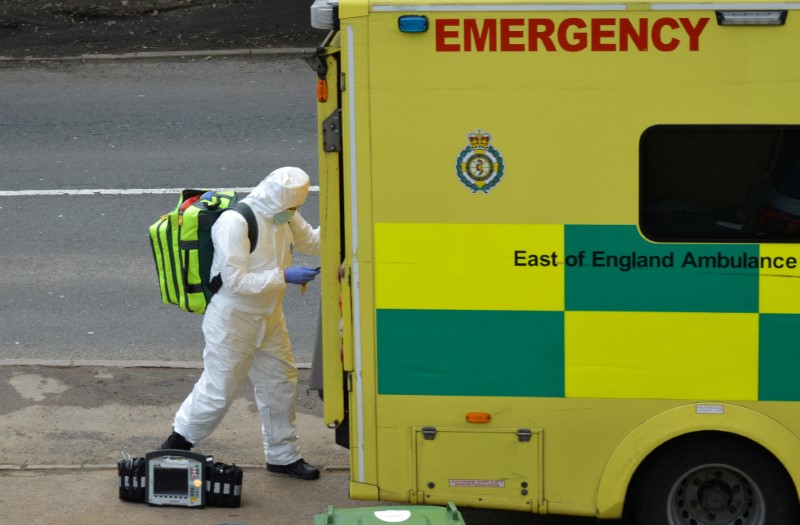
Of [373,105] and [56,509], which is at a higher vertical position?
[373,105]

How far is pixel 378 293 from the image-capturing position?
18.8 feet

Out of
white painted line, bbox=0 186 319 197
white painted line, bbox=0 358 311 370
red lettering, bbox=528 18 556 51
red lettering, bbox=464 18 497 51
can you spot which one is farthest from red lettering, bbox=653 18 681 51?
white painted line, bbox=0 186 319 197

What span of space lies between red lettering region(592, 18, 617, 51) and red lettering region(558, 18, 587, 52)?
42 millimetres

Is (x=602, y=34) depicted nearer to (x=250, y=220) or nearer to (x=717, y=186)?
(x=717, y=186)

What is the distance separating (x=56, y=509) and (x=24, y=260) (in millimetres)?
4216

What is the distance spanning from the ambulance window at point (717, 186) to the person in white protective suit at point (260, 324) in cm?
205

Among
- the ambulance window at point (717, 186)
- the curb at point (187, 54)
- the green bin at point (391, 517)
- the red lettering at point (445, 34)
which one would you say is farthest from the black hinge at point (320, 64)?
the curb at point (187, 54)

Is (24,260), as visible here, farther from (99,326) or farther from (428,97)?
(428,97)

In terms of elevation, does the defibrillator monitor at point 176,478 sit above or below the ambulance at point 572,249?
below

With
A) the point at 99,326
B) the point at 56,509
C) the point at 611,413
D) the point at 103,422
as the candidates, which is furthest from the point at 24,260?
the point at 611,413

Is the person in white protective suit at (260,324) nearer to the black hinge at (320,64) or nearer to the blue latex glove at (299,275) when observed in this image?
the blue latex glove at (299,275)

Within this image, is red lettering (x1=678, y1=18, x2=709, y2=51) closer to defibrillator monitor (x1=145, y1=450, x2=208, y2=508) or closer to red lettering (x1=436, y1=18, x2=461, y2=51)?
red lettering (x1=436, y1=18, x2=461, y2=51)

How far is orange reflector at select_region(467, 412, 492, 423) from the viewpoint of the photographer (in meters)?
5.77

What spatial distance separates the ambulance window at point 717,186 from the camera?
5.53 meters
